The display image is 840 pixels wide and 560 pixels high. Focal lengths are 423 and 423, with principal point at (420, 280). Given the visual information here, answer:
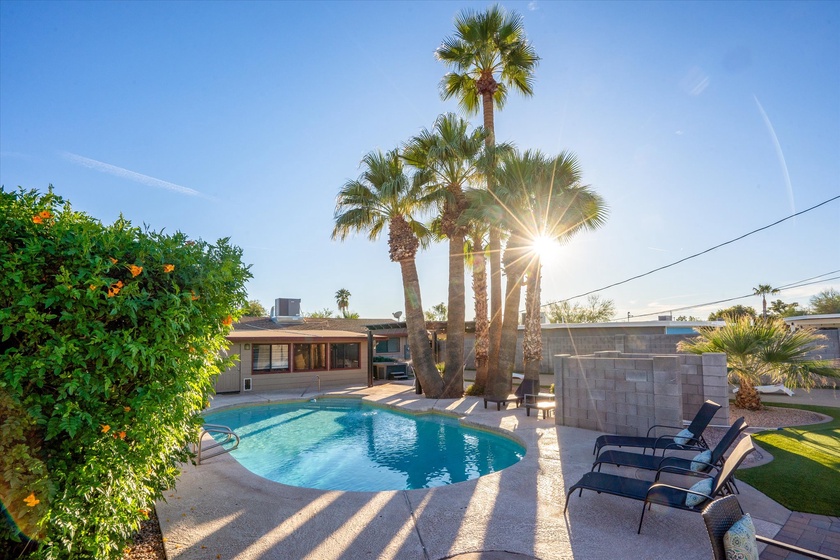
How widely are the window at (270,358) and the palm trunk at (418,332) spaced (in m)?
7.01

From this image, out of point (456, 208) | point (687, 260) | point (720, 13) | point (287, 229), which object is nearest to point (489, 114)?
point (456, 208)

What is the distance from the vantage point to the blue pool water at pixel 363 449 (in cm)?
798

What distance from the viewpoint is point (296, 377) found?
19.0 meters

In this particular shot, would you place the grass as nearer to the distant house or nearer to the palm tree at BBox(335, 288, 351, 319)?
the distant house

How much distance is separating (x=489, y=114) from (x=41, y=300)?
15.4 metres

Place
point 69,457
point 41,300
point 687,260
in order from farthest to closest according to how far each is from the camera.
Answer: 1. point 687,260
2. point 69,457
3. point 41,300

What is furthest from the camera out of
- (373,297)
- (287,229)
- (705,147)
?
(373,297)

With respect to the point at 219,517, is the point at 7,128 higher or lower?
higher

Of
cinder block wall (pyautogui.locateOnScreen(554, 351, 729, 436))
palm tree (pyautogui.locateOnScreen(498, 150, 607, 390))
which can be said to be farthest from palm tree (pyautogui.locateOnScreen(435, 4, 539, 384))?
cinder block wall (pyautogui.locateOnScreen(554, 351, 729, 436))

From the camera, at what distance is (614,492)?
15.3ft

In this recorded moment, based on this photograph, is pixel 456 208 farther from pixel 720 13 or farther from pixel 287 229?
pixel 720 13

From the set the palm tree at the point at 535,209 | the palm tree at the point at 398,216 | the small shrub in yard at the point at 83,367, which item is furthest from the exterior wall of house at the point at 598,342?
the small shrub in yard at the point at 83,367

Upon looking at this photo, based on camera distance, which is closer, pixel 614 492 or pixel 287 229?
pixel 614 492

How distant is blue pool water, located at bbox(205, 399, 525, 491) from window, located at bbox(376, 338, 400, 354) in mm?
17706
